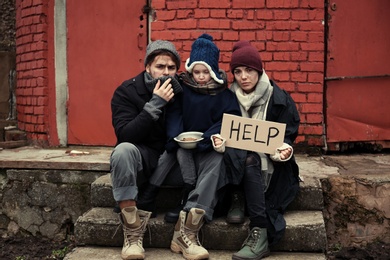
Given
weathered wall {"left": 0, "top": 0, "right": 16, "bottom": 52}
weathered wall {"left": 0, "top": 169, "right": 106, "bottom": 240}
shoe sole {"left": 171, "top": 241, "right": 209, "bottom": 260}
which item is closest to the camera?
shoe sole {"left": 171, "top": 241, "right": 209, "bottom": 260}

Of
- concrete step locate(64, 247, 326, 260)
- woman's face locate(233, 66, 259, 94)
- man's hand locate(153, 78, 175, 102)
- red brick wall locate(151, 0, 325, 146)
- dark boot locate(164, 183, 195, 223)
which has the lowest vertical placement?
concrete step locate(64, 247, 326, 260)

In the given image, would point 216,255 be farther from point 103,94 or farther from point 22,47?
point 22,47

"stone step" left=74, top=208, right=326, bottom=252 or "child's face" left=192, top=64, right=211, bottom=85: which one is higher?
"child's face" left=192, top=64, right=211, bottom=85

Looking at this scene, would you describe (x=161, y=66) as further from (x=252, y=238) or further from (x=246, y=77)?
(x=252, y=238)

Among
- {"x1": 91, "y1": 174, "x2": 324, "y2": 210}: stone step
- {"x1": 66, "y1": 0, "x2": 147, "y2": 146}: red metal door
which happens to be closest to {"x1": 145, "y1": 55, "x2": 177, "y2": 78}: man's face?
{"x1": 91, "y1": 174, "x2": 324, "y2": 210}: stone step

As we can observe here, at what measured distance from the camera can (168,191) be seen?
12.1 feet

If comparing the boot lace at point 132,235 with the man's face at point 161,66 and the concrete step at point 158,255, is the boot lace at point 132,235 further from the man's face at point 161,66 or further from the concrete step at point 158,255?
the man's face at point 161,66

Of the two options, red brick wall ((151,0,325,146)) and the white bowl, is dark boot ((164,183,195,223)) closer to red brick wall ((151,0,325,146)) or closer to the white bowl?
the white bowl

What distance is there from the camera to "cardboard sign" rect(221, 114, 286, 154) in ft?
10.6

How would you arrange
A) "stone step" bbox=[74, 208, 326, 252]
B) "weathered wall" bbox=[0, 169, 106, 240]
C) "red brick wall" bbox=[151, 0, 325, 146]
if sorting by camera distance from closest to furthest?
"stone step" bbox=[74, 208, 326, 252]
"weathered wall" bbox=[0, 169, 106, 240]
"red brick wall" bbox=[151, 0, 325, 146]

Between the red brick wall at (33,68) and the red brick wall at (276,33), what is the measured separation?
149 centimetres

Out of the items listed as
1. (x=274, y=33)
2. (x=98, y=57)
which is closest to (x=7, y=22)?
(x=98, y=57)

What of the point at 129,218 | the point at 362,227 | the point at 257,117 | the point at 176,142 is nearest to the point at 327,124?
the point at 362,227

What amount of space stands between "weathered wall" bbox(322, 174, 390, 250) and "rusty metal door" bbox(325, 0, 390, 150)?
1.18 m
